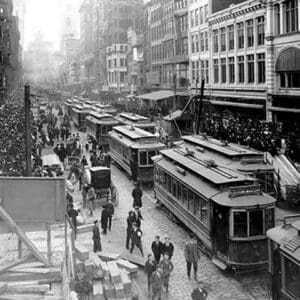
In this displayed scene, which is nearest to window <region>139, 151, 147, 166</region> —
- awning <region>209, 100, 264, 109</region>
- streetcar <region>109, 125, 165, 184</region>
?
streetcar <region>109, 125, 165, 184</region>

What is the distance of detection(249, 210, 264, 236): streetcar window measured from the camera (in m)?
15.1

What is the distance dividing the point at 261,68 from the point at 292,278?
38066mm

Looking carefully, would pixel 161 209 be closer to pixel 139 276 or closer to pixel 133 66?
pixel 139 276

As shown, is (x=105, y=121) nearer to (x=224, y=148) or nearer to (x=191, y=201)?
(x=224, y=148)

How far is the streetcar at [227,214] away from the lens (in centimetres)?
1507

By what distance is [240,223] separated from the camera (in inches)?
598

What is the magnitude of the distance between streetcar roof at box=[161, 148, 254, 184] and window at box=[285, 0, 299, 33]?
21269mm

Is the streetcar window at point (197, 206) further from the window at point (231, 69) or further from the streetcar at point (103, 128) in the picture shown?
the window at point (231, 69)

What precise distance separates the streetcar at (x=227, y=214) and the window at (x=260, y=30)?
29694mm

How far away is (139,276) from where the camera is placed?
1608cm

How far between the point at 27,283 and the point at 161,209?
16.5 meters

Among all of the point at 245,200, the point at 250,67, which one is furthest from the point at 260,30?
the point at 245,200

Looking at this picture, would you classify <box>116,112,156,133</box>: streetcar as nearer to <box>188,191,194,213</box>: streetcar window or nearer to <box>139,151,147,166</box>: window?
<box>139,151,147,166</box>: window

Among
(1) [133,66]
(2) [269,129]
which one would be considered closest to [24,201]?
(2) [269,129]
